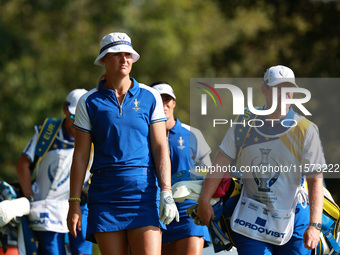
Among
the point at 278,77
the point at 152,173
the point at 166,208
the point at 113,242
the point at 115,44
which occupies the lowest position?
the point at 113,242

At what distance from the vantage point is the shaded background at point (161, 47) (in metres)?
19.6

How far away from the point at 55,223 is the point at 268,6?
46.4 ft

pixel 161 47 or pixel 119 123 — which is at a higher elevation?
pixel 161 47

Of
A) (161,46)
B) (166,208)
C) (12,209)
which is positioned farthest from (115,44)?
(161,46)

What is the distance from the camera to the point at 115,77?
17.9ft

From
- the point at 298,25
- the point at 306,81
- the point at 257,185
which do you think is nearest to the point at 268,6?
the point at 298,25

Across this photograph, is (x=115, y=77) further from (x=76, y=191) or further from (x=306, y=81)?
(x=306, y=81)

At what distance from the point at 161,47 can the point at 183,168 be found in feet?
A: 64.9

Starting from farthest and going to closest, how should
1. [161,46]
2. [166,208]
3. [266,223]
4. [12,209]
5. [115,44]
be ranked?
[161,46] → [12,209] → [266,223] → [115,44] → [166,208]

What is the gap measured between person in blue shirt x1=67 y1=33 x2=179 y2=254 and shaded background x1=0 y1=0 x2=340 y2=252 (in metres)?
12.6

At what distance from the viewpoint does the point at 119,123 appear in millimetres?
5273

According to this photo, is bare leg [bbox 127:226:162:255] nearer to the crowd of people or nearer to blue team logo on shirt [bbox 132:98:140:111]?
the crowd of people

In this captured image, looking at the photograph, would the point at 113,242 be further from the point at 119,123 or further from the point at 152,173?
the point at 119,123

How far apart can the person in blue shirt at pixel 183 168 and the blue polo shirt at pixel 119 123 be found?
1.30 m
